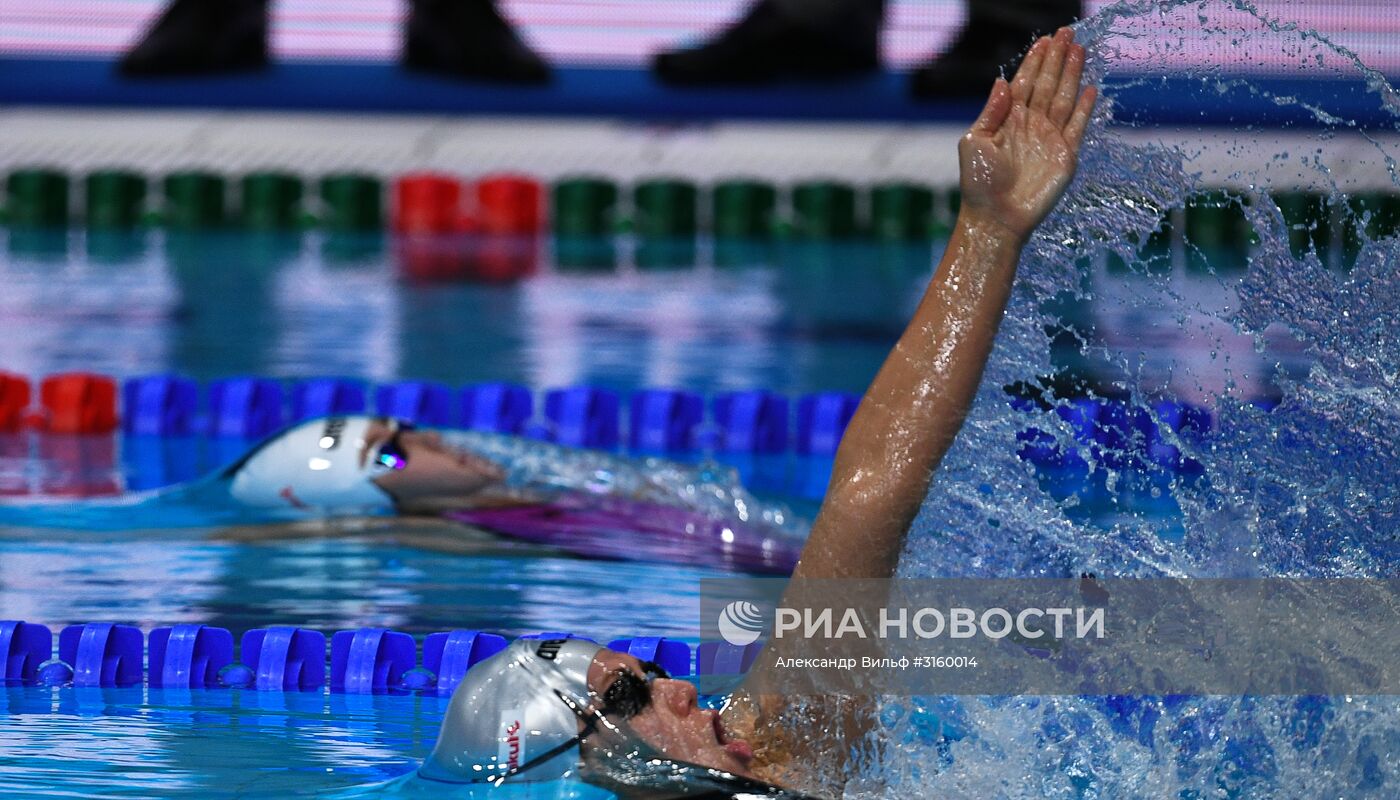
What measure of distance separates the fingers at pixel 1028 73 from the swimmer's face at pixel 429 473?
8.71 feet

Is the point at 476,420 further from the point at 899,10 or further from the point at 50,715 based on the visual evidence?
the point at 899,10

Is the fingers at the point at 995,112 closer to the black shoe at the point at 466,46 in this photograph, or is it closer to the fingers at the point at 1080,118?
the fingers at the point at 1080,118

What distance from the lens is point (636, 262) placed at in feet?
41.2

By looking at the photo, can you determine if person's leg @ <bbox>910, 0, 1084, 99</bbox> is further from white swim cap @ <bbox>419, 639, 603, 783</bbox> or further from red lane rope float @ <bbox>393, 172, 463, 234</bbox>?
white swim cap @ <bbox>419, 639, 603, 783</bbox>

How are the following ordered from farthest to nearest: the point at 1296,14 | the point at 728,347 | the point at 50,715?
1. the point at 1296,14
2. the point at 728,347
3. the point at 50,715

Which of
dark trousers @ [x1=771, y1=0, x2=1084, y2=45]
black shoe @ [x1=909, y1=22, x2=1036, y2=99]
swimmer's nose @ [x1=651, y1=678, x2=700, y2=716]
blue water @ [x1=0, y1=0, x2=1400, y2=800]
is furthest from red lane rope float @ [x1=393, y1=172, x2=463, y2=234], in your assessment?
swimmer's nose @ [x1=651, y1=678, x2=700, y2=716]

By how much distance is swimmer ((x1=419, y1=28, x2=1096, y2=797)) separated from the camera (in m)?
2.72

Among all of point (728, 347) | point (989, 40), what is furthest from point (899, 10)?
point (728, 347)

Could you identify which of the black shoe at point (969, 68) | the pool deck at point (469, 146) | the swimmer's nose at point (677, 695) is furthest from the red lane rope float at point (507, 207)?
the swimmer's nose at point (677, 695)

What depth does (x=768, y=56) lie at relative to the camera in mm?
12359

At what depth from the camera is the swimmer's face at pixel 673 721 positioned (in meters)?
2.73

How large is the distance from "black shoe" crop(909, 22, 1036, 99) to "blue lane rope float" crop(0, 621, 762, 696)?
854cm

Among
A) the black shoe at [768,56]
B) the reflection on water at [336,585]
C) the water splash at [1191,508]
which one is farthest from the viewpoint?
the black shoe at [768,56]

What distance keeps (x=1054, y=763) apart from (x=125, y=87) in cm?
1060
